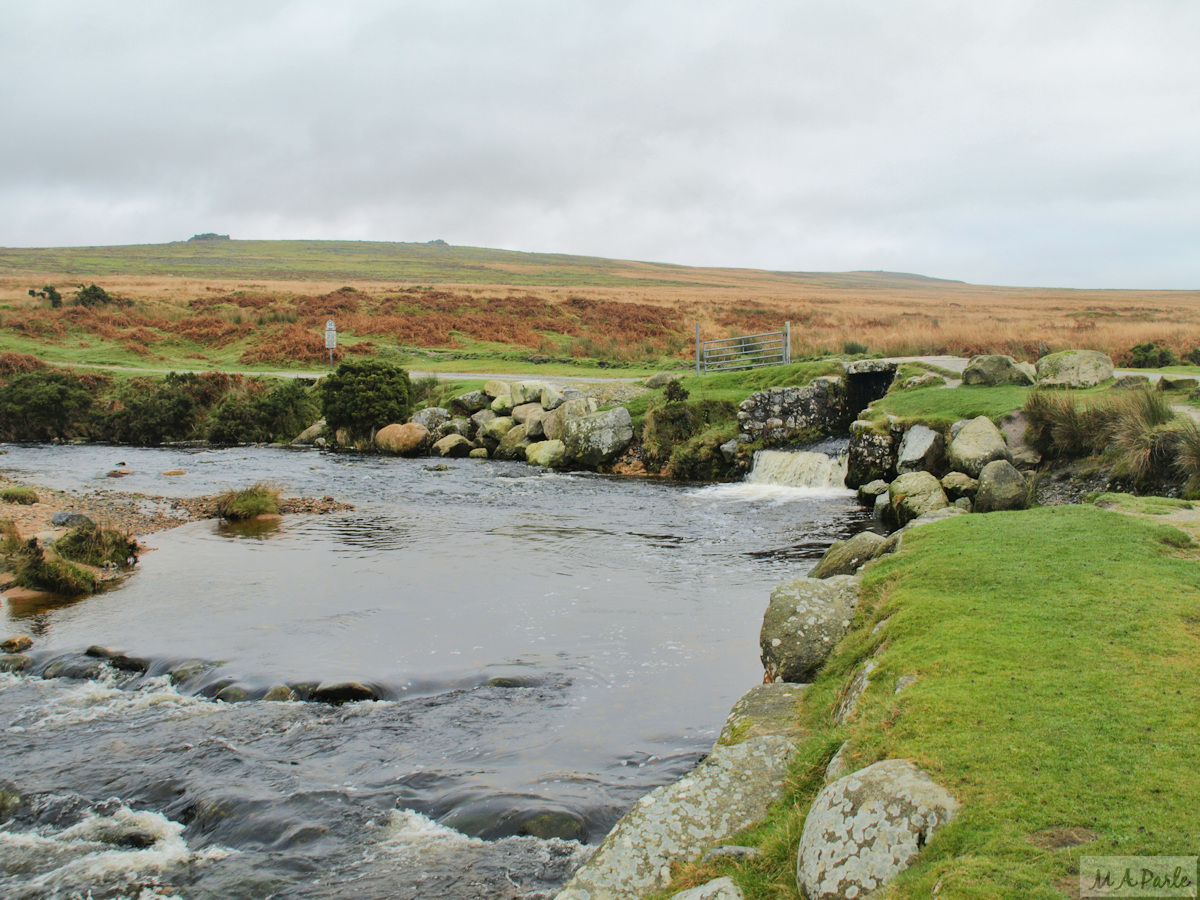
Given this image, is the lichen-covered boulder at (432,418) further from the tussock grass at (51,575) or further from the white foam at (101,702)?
the white foam at (101,702)

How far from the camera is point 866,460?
21031 millimetres

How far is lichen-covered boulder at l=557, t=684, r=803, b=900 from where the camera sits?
4.93 meters

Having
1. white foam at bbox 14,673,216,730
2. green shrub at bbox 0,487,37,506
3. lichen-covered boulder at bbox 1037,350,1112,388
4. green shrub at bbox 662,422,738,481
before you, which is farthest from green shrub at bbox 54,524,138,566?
lichen-covered boulder at bbox 1037,350,1112,388

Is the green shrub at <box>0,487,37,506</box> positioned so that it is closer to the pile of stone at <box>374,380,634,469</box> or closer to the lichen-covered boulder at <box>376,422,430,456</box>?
the lichen-covered boulder at <box>376,422,430,456</box>

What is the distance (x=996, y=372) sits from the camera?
22297 millimetres

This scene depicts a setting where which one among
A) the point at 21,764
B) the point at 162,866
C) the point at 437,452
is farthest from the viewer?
the point at 437,452

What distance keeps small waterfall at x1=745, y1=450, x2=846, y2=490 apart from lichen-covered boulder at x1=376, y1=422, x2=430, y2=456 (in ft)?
41.4

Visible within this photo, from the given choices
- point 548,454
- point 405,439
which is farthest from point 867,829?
point 405,439

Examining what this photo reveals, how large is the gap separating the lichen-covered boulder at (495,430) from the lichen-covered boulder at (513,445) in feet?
0.59

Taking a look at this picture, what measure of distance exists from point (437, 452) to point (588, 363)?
544 inches

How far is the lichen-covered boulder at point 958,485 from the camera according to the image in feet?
54.0

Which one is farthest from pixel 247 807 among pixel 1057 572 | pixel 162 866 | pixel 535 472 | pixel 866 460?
pixel 535 472

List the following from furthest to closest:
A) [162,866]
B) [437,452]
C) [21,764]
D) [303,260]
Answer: [303,260] < [437,452] < [21,764] < [162,866]

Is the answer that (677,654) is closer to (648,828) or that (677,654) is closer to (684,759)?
(684,759)
